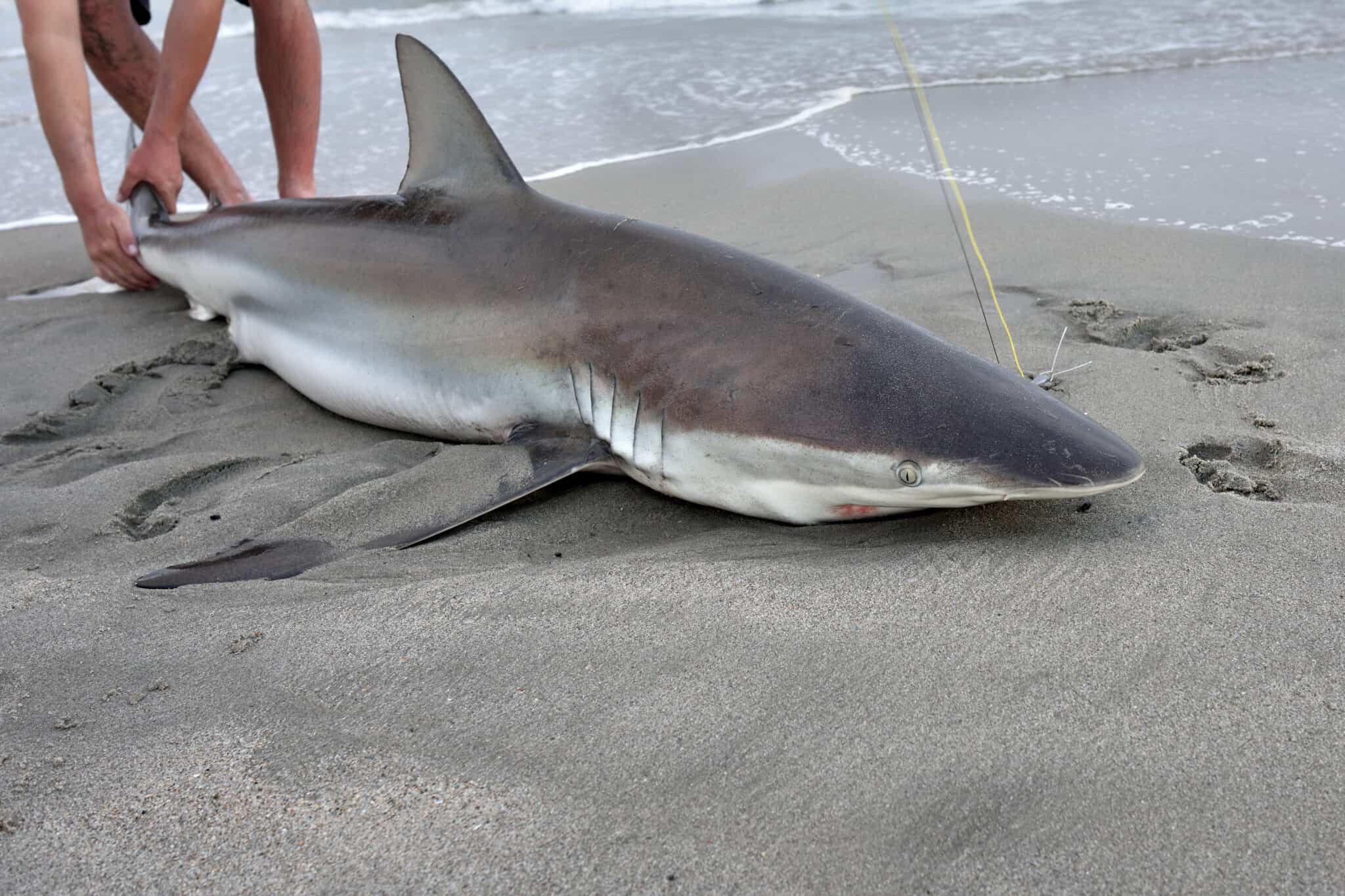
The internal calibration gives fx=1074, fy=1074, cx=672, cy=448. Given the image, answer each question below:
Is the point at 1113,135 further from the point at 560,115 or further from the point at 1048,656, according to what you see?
the point at 1048,656

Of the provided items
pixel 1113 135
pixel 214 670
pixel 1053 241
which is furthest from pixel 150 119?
pixel 1113 135

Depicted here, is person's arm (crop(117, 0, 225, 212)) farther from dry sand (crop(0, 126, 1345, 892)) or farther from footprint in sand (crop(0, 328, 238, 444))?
dry sand (crop(0, 126, 1345, 892))

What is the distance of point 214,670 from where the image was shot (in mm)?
1687

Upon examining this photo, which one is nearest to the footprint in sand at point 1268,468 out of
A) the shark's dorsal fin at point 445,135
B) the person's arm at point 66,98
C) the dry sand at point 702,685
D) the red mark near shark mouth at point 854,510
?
the dry sand at point 702,685

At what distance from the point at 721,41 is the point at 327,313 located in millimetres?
6951

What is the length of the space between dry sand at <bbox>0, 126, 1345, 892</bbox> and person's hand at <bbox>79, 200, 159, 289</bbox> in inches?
64.8

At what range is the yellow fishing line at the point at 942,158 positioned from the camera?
133 inches

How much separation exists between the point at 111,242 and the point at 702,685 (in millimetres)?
3566

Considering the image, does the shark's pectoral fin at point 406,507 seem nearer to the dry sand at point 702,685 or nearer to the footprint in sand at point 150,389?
the dry sand at point 702,685

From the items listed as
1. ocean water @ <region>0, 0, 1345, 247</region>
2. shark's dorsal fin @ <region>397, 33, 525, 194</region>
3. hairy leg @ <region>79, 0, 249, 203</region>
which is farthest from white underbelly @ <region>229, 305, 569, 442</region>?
ocean water @ <region>0, 0, 1345, 247</region>

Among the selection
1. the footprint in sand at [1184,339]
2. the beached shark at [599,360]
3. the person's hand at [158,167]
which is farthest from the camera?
the person's hand at [158,167]

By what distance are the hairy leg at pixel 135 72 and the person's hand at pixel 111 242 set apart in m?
0.49

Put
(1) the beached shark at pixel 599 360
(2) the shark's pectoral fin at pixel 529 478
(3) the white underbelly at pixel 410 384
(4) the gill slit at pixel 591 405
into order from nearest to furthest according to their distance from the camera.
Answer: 1. (1) the beached shark at pixel 599 360
2. (2) the shark's pectoral fin at pixel 529 478
3. (4) the gill slit at pixel 591 405
4. (3) the white underbelly at pixel 410 384

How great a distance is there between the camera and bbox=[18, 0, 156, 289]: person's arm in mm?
3801
